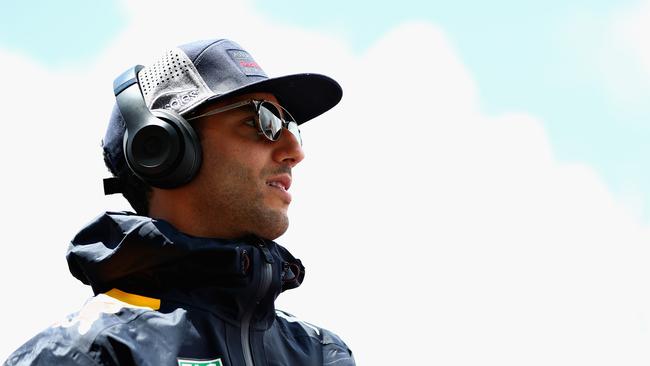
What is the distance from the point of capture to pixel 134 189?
4484 millimetres

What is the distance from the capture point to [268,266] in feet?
13.7

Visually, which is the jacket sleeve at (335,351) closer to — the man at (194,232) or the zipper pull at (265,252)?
the man at (194,232)

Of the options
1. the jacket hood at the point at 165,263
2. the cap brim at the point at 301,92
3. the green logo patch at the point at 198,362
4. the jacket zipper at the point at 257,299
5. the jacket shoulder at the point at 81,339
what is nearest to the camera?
Result: the jacket shoulder at the point at 81,339

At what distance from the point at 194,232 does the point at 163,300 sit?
1.12ft

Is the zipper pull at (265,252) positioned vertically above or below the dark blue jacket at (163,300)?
above

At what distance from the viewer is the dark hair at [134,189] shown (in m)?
4.45

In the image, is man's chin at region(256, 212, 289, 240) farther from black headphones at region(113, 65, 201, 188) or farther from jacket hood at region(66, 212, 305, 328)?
black headphones at region(113, 65, 201, 188)

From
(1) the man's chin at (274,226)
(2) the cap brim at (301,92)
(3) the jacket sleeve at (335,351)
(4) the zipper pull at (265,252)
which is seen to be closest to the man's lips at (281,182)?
(1) the man's chin at (274,226)

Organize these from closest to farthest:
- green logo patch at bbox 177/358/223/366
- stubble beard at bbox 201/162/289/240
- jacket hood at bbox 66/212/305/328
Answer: green logo patch at bbox 177/358/223/366 → jacket hood at bbox 66/212/305/328 → stubble beard at bbox 201/162/289/240

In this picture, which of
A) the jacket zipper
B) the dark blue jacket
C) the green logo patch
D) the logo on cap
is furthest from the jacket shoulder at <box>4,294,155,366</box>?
the logo on cap

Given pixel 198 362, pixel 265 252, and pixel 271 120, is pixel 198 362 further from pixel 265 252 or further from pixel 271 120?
pixel 271 120

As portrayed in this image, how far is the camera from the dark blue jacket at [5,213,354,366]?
12.5 feet

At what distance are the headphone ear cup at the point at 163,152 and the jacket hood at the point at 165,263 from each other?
0.62ft

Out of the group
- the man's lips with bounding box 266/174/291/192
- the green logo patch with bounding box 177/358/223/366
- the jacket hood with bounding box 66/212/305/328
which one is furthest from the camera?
the man's lips with bounding box 266/174/291/192
